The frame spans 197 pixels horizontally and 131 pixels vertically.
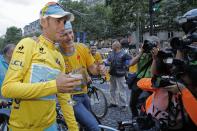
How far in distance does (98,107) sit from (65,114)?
621cm

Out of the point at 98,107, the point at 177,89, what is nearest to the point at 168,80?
the point at 177,89

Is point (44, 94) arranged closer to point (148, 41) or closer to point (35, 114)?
point (35, 114)

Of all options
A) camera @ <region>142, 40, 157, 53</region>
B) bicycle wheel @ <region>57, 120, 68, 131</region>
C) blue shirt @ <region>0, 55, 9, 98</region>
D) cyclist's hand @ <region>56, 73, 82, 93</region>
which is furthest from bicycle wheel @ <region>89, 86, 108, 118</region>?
cyclist's hand @ <region>56, 73, 82, 93</region>

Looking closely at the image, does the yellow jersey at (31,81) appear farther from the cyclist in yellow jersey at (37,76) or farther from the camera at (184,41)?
the camera at (184,41)

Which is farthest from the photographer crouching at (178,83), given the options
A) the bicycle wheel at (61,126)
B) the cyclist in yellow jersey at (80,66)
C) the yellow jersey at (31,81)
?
the bicycle wheel at (61,126)

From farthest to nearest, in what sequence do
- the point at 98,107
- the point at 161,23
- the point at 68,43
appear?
the point at 161,23 < the point at 98,107 < the point at 68,43

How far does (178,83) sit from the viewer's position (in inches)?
100

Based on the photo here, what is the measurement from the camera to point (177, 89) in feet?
8.66

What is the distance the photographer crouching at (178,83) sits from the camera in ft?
7.73

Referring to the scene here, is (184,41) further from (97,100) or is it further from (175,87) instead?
(97,100)

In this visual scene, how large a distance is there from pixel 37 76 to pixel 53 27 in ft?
1.35

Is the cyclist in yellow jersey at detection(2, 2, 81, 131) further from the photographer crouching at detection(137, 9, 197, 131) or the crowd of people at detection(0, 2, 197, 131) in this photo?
the photographer crouching at detection(137, 9, 197, 131)

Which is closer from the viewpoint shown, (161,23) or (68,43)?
(68,43)

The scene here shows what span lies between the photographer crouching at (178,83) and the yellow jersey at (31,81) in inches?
28.9
